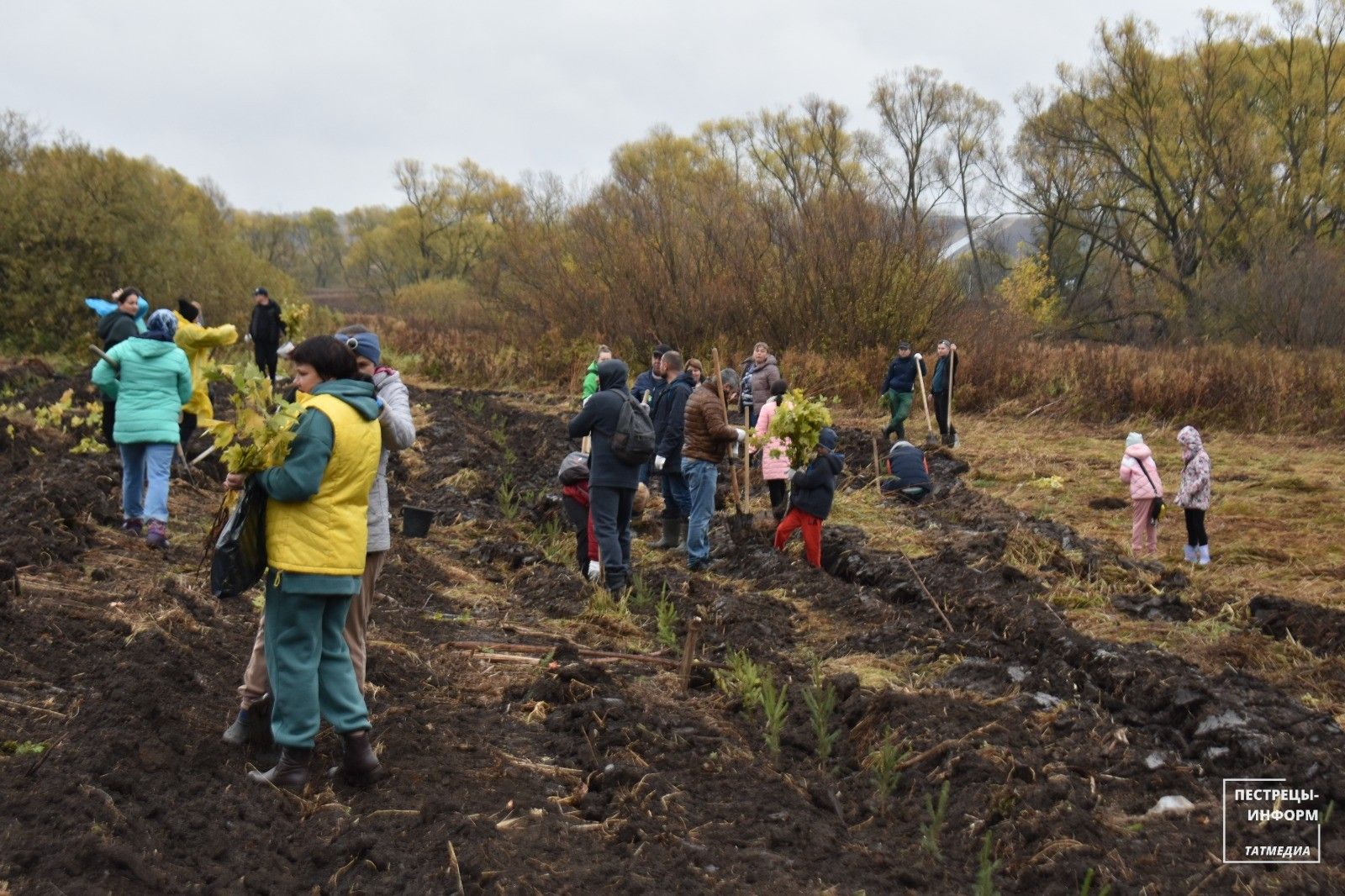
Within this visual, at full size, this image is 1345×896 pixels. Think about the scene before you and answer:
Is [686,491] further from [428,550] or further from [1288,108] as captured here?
[1288,108]

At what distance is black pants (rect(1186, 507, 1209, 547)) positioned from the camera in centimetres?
1091

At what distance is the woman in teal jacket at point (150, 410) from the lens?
8719 millimetres

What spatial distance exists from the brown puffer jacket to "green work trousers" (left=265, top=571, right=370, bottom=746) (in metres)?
5.74

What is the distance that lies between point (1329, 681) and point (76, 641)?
266 inches

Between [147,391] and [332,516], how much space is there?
4893 millimetres

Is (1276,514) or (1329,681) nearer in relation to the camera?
(1329,681)

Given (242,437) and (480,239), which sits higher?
(480,239)

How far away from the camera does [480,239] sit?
238 ft

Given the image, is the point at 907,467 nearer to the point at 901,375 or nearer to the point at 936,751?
the point at 901,375

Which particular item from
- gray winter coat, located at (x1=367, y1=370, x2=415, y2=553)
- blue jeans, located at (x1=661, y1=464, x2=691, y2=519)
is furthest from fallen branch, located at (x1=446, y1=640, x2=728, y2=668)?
blue jeans, located at (x1=661, y1=464, x2=691, y2=519)

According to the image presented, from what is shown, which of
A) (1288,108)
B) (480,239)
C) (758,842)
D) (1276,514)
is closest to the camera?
(758,842)

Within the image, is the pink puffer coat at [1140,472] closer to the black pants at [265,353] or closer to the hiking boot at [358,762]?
the hiking boot at [358,762]

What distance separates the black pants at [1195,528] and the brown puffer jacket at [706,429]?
4243 millimetres

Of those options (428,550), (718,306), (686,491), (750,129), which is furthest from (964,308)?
(750,129)
